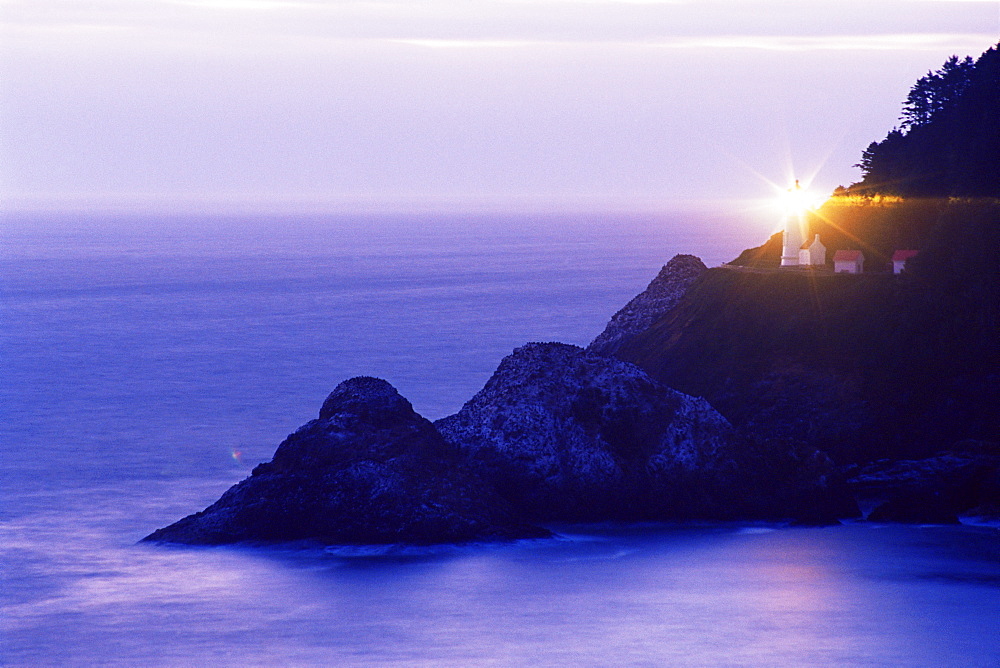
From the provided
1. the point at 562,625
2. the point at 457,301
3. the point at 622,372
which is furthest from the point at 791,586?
the point at 457,301

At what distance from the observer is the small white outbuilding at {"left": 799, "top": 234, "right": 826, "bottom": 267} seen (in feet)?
212

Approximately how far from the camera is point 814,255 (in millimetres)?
64688

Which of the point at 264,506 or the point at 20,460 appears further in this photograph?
the point at 20,460

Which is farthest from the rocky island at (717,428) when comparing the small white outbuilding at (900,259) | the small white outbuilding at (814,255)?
the small white outbuilding at (814,255)

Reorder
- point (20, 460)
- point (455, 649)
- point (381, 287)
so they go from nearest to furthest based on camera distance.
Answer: point (455, 649) < point (20, 460) < point (381, 287)

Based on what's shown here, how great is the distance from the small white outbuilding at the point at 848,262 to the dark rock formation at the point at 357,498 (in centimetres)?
2514

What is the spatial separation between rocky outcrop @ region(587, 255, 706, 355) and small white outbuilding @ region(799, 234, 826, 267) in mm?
6098

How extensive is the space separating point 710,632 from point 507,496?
9501mm

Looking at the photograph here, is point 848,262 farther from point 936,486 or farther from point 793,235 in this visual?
point 936,486

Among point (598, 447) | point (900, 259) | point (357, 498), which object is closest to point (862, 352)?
point (900, 259)

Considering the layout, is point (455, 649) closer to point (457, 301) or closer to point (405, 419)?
point (405, 419)

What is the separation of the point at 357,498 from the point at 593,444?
764 cm

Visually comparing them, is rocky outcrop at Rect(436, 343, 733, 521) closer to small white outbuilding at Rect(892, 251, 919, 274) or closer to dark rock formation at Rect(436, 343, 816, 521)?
dark rock formation at Rect(436, 343, 816, 521)

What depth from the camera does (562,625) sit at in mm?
36688
